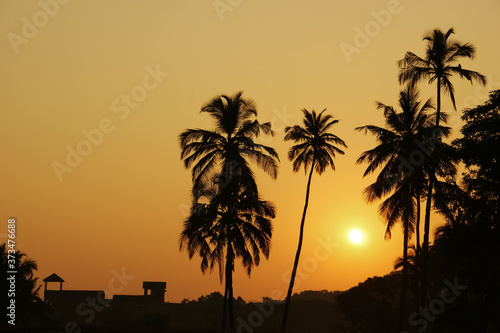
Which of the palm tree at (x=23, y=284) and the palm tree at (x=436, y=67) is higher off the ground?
the palm tree at (x=436, y=67)

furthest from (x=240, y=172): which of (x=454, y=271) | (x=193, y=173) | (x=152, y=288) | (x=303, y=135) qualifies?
(x=152, y=288)

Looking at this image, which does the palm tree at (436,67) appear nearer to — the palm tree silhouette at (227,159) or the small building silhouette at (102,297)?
the palm tree silhouette at (227,159)

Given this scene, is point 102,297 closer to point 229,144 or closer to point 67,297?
point 67,297

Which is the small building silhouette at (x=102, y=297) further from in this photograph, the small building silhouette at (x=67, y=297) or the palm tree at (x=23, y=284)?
the palm tree at (x=23, y=284)

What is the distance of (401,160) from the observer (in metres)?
53.3

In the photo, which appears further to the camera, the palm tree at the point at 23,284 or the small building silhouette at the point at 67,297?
the small building silhouette at the point at 67,297

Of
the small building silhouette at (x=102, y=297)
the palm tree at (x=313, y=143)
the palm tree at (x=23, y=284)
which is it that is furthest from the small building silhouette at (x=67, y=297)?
the palm tree at (x=313, y=143)

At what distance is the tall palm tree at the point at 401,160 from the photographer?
53.2 meters

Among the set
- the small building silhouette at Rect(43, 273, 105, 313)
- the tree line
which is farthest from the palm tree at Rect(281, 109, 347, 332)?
the small building silhouette at Rect(43, 273, 105, 313)

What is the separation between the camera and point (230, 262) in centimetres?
5325

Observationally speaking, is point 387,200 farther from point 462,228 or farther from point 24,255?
point 24,255

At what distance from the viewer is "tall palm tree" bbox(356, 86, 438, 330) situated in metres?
53.2

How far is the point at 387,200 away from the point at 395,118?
19.9ft

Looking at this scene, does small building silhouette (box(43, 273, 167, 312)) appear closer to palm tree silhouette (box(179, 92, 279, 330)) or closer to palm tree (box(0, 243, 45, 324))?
palm tree (box(0, 243, 45, 324))
